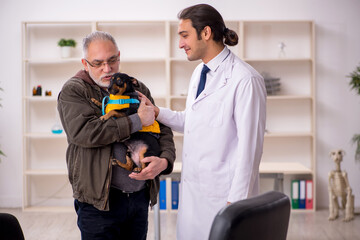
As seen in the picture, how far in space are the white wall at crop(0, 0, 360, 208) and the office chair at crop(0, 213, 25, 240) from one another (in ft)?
13.9

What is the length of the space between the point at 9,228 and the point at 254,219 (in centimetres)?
72

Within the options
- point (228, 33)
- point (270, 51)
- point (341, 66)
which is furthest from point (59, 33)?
→ point (228, 33)

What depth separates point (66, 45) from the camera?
5.21 m

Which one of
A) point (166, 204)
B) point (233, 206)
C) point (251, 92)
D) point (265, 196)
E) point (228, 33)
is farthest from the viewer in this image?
point (166, 204)

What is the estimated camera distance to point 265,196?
52.2 inches

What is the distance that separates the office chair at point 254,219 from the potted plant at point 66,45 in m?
4.25

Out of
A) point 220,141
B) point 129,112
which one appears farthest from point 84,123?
point 220,141

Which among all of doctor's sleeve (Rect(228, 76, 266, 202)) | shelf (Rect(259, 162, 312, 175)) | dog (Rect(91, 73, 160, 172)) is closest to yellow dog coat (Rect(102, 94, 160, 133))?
dog (Rect(91, 73, 160, 172))

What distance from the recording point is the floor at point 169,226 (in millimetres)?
4223

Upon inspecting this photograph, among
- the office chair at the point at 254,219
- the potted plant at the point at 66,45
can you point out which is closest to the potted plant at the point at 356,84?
the potted plant at the point at 66,45

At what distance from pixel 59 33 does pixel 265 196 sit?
458cm

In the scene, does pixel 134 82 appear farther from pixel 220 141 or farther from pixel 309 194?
pixel 309 194

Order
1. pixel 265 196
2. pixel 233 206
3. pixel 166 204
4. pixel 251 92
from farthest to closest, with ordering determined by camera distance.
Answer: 1. pixel 166 204
2. pixel 251 92
3. pixel 265 196
4. pixel 233 206

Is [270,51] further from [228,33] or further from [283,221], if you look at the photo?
[283,221]
